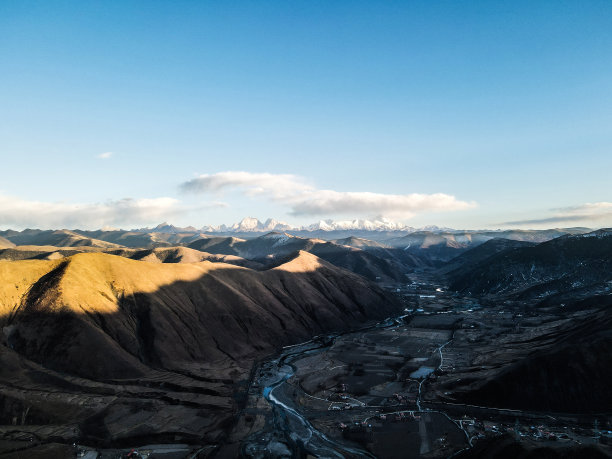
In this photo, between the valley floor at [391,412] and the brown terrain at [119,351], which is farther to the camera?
the brown terrain at [119,351]

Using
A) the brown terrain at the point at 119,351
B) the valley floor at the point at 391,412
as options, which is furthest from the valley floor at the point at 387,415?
the brown terrain at the point at 119,351

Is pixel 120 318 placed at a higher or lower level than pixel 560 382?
higher

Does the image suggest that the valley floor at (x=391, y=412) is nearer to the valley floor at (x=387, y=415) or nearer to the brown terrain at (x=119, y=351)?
the valley floor at (x=387, y=415)

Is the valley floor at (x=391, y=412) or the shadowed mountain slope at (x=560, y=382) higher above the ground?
the shadowed mountain slope at (x=560, y=382)

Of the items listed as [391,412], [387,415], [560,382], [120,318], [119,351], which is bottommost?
[391,412]

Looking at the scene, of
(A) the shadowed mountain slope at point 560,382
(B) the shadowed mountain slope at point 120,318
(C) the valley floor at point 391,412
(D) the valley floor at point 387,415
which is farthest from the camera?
(B) the shadowed mountain slope at point 120,318

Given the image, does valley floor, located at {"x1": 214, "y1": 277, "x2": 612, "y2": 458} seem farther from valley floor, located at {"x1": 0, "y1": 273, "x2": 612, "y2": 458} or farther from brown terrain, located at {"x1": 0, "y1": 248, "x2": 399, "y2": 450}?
brown terrain, located at {"x1": 0, "y1": 248, "x2": 399, "y2": 450}

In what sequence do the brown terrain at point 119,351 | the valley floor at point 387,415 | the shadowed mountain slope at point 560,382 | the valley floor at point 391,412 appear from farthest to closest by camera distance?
1. the shadowed mountain slope at point 560,382
2. the brown terrain at point 119,351
3. the valley floor at point 391,412
4. the valley floor at point 387,415

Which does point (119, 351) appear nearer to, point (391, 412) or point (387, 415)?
point (387, 415)

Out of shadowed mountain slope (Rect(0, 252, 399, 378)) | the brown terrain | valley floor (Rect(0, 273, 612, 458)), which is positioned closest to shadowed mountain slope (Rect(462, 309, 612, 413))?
valley floor (Rect(0, 273, 612, 458))

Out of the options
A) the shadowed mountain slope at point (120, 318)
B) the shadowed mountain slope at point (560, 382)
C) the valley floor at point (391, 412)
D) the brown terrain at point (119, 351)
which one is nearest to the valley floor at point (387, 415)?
the valley floor at point (391, 412)

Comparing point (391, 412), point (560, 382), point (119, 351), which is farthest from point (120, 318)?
point (560, 382)
